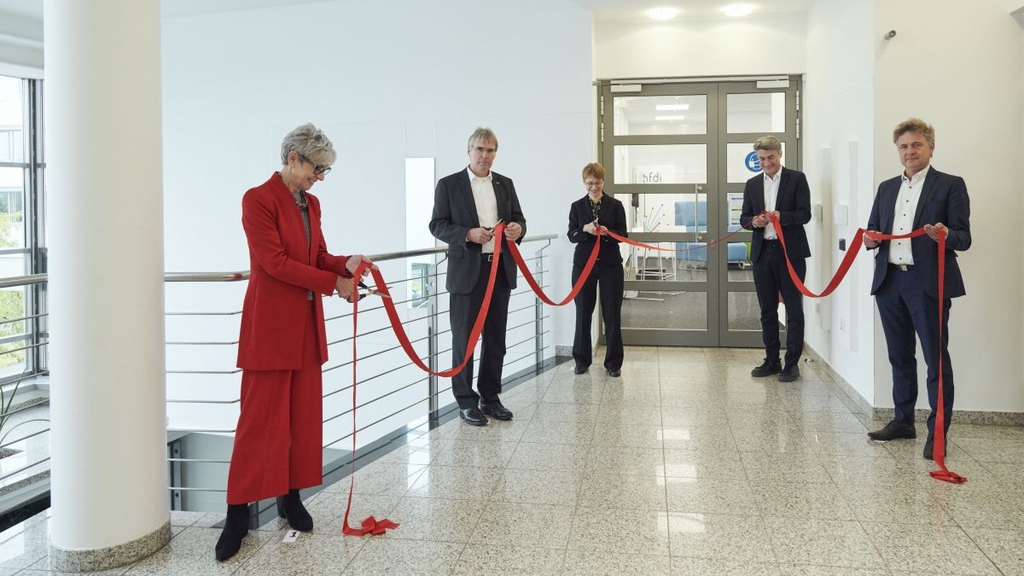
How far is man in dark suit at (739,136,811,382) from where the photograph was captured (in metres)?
6.07

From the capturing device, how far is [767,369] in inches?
248

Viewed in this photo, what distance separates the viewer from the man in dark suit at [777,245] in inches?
239

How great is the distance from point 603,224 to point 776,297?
55.1 inches

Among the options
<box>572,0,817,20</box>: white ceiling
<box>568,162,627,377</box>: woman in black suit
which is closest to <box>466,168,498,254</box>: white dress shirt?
<box>568,162,627,377</box>: woman in black suit

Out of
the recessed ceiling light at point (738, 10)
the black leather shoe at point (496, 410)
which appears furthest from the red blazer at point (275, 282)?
the recessed ceiling light at point (738, 10)

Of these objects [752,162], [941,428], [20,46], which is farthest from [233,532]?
[20,46]

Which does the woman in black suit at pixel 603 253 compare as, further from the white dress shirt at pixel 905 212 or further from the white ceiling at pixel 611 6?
the white dress shirt at pixel 905 212

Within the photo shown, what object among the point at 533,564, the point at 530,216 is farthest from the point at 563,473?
the point at 530,216

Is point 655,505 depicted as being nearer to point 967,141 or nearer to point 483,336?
point 483,336

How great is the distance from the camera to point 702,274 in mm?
7691

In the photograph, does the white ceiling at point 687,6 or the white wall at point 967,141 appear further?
the white ceiling at point 687,6

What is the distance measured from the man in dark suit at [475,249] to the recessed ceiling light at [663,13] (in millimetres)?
3000

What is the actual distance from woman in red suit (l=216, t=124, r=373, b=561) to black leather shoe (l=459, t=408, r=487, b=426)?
1731 mm

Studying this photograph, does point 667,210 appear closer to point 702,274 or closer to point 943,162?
point 702,274
